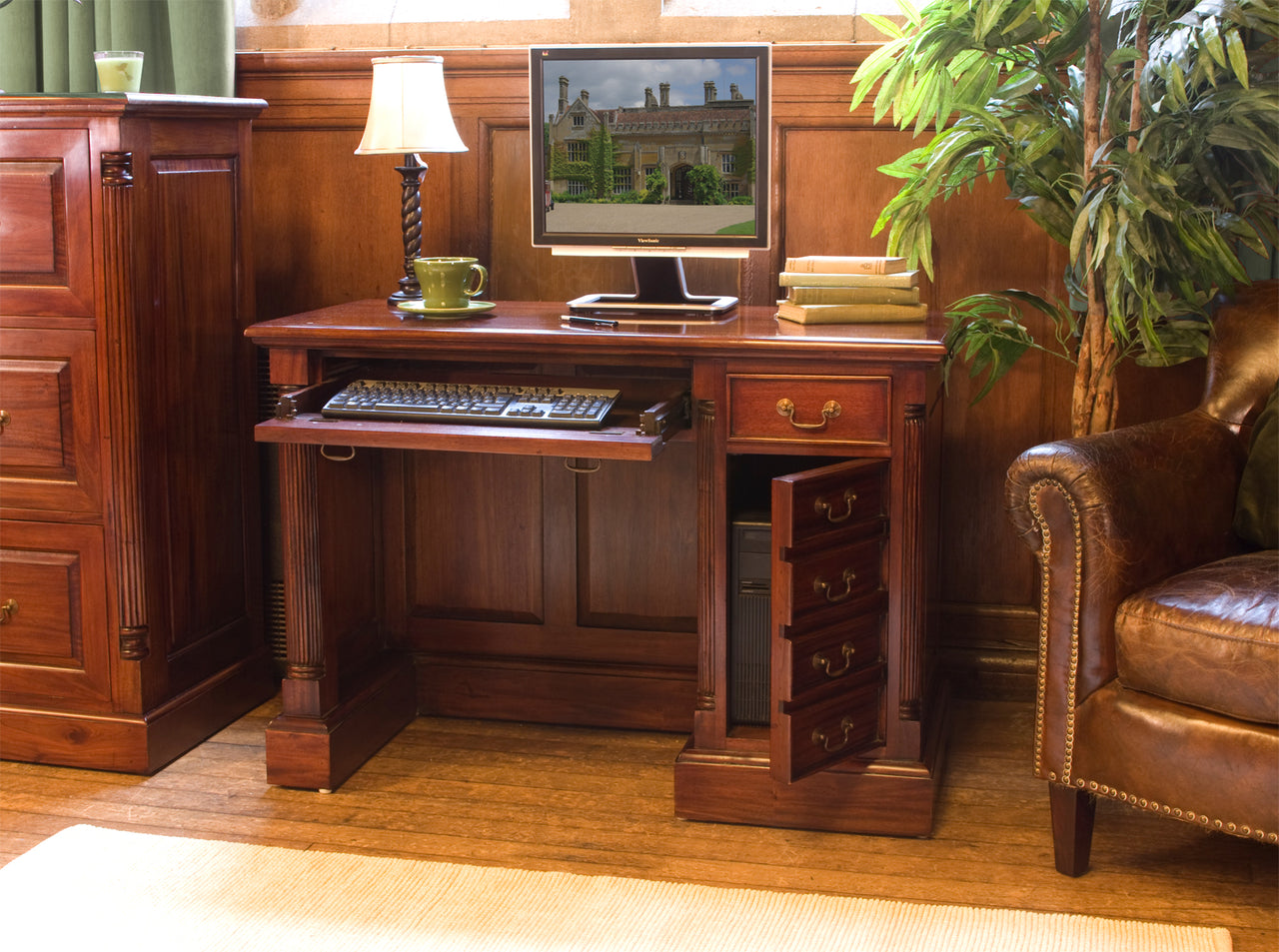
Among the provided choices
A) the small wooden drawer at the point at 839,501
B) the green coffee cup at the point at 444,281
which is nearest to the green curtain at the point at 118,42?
the green coffee cup at the point at 444,281

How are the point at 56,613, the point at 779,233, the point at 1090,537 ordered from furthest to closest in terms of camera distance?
the point at 779,233
the point at 56,613
the point at 1090,537

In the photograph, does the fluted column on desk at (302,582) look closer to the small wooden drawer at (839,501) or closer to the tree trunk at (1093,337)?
the small wooden drawer at (839,501)

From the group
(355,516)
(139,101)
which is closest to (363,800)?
(355,516)

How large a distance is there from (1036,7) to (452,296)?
42.9 inches

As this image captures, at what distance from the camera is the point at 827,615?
2.26 m

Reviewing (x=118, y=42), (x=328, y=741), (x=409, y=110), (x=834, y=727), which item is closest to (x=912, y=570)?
(x=834, y=727)

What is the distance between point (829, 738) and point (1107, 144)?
1.05 m

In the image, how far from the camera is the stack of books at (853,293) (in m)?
2.42

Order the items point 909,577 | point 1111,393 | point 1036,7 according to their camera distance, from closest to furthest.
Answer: point 1036,7 → point 909,577 → point 1111,393

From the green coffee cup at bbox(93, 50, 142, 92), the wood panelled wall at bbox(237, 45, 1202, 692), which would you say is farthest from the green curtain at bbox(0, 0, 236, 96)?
the green coffee cup at bbox(93, 50, 142, 92)

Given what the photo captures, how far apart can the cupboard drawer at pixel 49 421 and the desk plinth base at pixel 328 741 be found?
538 millimetres

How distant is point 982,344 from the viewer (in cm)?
250

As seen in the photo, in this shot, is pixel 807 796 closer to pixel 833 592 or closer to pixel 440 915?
pixel 833 592

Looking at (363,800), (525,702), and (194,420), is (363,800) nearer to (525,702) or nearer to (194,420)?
(525,702)
